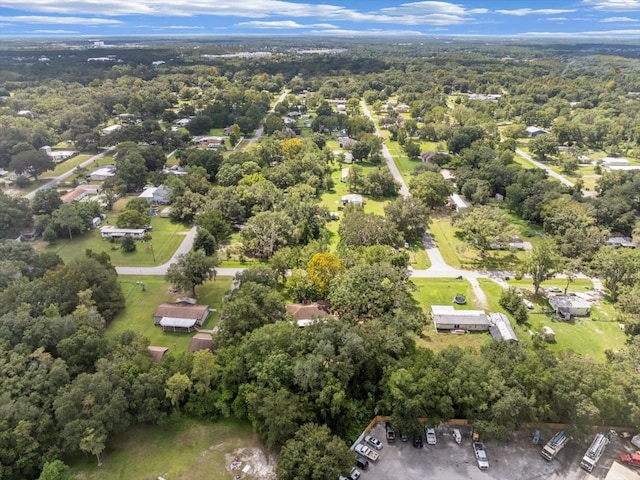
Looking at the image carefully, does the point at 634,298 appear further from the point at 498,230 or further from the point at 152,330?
the point at 152,330

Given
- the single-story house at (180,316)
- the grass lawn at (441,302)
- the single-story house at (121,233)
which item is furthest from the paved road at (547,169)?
the single-story house at (121,233)

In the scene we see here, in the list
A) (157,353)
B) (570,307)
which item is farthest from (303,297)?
(570,307)

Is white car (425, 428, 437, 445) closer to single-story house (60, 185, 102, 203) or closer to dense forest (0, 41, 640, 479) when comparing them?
dense forest (0, 41, 640, 479)

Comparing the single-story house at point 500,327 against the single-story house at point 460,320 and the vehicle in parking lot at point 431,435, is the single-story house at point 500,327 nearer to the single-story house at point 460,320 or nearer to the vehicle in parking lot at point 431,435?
the single-story house at point 460,320

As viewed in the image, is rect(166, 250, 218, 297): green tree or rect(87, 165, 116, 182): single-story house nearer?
rect(166, 250, 218, 297): green tree

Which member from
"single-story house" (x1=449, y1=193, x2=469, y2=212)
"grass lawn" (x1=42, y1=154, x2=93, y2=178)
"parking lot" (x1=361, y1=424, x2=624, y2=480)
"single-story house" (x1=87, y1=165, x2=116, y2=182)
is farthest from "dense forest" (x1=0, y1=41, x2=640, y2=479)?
"grass lawn" (x1=42, y1=154, x2=93, y2=178)

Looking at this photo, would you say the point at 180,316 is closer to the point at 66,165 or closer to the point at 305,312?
the point at 305,312
